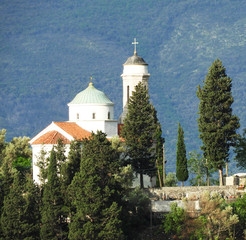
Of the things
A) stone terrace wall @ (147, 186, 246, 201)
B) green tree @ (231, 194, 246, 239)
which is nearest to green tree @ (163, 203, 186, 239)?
green tree @ (231, 194, 246, 239)

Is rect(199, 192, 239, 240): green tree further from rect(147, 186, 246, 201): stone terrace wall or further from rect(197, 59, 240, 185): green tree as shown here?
rect(197, 59, 240, 185): green tree

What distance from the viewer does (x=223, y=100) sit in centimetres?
5478

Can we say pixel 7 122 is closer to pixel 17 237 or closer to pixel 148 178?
pixel 148 178

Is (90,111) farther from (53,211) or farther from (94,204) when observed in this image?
(94,204)

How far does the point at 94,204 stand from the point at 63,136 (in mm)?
13840

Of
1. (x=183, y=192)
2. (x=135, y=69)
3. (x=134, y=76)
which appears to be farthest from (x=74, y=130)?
(x=135, y=69)

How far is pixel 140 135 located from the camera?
5478 cm

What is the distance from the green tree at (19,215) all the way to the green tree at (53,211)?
0.59m

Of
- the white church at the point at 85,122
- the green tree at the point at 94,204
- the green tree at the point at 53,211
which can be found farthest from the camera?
the white church at the point at 85,122

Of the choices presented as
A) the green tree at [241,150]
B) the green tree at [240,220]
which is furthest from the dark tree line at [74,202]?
the green tree at [241,150]

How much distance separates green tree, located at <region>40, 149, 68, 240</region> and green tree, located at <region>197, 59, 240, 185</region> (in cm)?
1465

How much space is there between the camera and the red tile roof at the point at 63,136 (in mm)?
54156

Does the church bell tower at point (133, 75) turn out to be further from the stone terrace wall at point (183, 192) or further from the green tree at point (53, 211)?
the green tree at point (53, 211)

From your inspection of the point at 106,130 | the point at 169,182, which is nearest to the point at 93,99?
the point at 106,130
